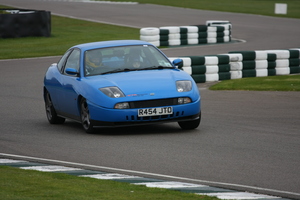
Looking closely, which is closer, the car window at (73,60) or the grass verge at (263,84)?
the car window at (73,60)

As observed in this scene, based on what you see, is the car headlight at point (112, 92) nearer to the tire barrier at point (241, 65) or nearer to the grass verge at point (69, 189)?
the grass verge at point (69, 189)

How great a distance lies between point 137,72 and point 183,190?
4481 mm

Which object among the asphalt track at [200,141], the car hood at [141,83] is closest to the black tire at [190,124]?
the asphalt track at [200,141]

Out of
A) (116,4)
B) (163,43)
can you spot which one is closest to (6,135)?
(163,43)

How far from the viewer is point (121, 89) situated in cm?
1032

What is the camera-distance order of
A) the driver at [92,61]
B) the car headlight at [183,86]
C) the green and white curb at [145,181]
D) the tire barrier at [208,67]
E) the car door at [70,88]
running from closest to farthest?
the green and white curb at [145,181]
the car headlight at [183,86]
the car door at [70,88]
the driver at [92,61]
the tire barrier at [208,67]

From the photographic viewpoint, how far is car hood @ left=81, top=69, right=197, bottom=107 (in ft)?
33.5

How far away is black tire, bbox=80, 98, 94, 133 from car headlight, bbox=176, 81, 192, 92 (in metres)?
1.32

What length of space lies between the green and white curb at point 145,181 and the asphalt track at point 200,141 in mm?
332

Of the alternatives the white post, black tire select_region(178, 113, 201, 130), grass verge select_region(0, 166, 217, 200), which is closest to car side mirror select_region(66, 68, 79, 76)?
black tire select_region(178, 113, 201, 130)

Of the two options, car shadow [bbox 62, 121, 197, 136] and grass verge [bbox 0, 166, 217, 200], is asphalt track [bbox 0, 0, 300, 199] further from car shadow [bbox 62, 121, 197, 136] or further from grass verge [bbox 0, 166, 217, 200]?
grass verge [bbox 0, 166, 217, 200]

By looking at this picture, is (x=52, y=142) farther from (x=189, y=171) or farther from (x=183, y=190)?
(x=183, y=190)

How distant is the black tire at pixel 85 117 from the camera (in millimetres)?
10573

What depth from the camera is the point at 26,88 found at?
55.9 ft
